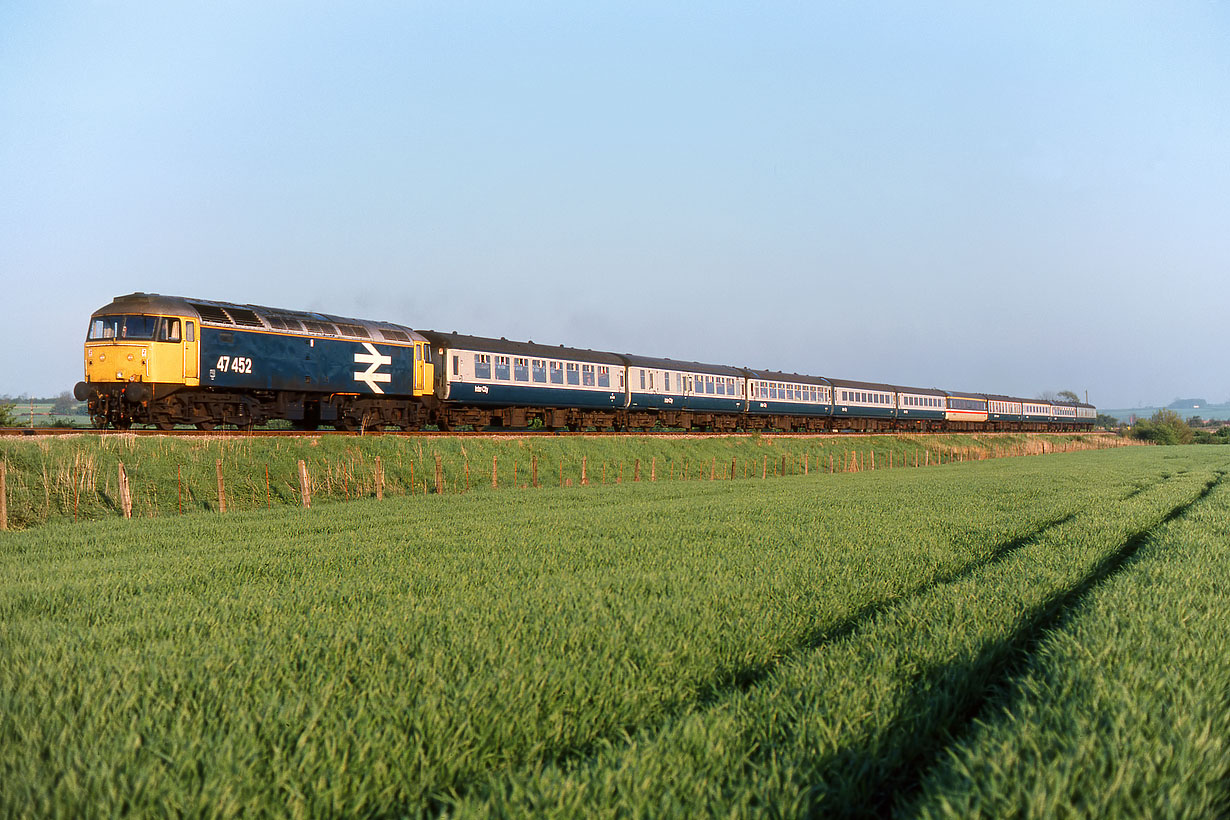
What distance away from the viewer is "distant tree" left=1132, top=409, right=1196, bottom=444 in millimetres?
96562

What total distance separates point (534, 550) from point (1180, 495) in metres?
17.5

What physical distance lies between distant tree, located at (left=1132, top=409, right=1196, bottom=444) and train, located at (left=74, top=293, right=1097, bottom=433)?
239ft

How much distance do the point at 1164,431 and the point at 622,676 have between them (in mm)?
116764

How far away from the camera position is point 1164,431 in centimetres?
9725

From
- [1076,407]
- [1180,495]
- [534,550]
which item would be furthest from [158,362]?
[1076,407]

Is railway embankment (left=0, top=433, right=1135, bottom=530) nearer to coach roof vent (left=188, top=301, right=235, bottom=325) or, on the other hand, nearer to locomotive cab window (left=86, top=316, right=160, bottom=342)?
locomotive cab window (left=86, top=316, right=160, bottom=342)

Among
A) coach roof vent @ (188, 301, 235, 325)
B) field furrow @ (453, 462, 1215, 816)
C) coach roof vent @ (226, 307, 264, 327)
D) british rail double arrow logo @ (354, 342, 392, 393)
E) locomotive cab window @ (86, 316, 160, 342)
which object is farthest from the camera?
british rail double arrow logo @ (354, 342, 392, 393)

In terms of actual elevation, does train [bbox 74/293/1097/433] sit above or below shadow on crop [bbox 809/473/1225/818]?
above

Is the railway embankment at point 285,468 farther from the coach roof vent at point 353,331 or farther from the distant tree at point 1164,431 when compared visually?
the distant tree at point 1164,431

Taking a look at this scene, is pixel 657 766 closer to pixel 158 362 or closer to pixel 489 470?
pixel 158 362

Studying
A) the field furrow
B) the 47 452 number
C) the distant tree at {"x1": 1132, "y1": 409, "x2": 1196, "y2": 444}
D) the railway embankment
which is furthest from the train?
the distant tree at {"x1": 1132, "y1": 409, "x2": 1196, "y2": 444}

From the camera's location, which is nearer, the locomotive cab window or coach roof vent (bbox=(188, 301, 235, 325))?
the locomotive cab window

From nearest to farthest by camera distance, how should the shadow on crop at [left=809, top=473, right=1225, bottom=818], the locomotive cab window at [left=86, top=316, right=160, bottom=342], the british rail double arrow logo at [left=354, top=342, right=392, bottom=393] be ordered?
1. the shadow on crop at [left=809, top=473, right=1225, bottom=818]
2. the locomotive cab window at [left=86, top=316, right=160, bottom=342]
3. the british rail double arrow logo at [left=354, top=342, right=392, bottom=393]

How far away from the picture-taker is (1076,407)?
3853 inches
